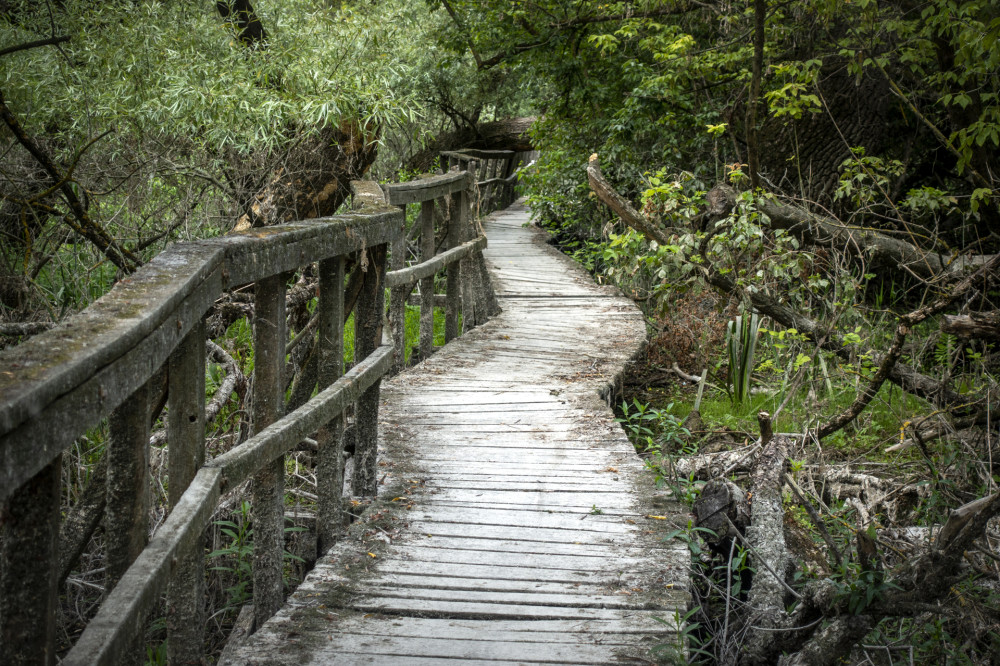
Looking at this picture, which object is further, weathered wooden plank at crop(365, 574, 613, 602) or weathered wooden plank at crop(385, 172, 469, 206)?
Result: weathered wooden plank at crop(385, 172, 469, 206)

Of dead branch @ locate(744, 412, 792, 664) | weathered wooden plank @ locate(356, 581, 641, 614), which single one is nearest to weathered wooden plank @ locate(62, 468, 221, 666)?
weathered wooden plank @ locate(356, 581, 641, 614)

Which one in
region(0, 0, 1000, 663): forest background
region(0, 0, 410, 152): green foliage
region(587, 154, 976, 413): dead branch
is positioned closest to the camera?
region(0, 0, 1000, 663): forest background

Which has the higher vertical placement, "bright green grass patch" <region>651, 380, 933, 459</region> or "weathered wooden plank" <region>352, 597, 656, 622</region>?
"weathered wooden plank" <region>352, 597, 656, 622</region>

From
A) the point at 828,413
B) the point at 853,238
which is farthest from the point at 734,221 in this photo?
the point at 828,413

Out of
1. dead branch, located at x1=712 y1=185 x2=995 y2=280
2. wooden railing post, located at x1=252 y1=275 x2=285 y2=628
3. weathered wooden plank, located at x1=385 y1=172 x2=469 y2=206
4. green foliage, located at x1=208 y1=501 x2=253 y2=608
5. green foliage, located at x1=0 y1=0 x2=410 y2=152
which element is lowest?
green foliage, located at x1=208 y1=501 x2=253 y2=608

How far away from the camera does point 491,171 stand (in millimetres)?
19719

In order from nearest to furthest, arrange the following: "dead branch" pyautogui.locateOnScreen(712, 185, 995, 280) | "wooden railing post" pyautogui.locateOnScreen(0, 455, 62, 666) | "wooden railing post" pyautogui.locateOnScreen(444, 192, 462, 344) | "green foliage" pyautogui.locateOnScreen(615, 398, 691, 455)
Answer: "wooden railing post" pyautogui.locateOnScreen(0, 455, 62, 666) < "green foliage" pyautogui.locateOnScreen(615, 398, 691, 455) < "dead branch" pyautogui.locateOnScreen(712, 185, 995, 280) < "wooden railing post" pyautogui.locateOnScreen(444, 192, 462, 344)

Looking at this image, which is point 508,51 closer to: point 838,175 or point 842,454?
point 838,175

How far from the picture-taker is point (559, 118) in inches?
460

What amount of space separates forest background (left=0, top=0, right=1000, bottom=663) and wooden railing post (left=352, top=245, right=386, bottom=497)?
84 centimetres

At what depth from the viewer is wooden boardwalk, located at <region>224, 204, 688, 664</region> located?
2.65 m

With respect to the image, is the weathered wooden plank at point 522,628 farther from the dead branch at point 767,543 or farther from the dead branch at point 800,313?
the dead branch at point 800,313

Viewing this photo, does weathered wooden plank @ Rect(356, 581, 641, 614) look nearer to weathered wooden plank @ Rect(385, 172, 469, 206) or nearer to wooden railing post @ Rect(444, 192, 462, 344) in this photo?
weathered wooden plank @ Rect(385, 172, 469, 206)

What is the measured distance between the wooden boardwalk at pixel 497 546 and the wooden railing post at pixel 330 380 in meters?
0.17
